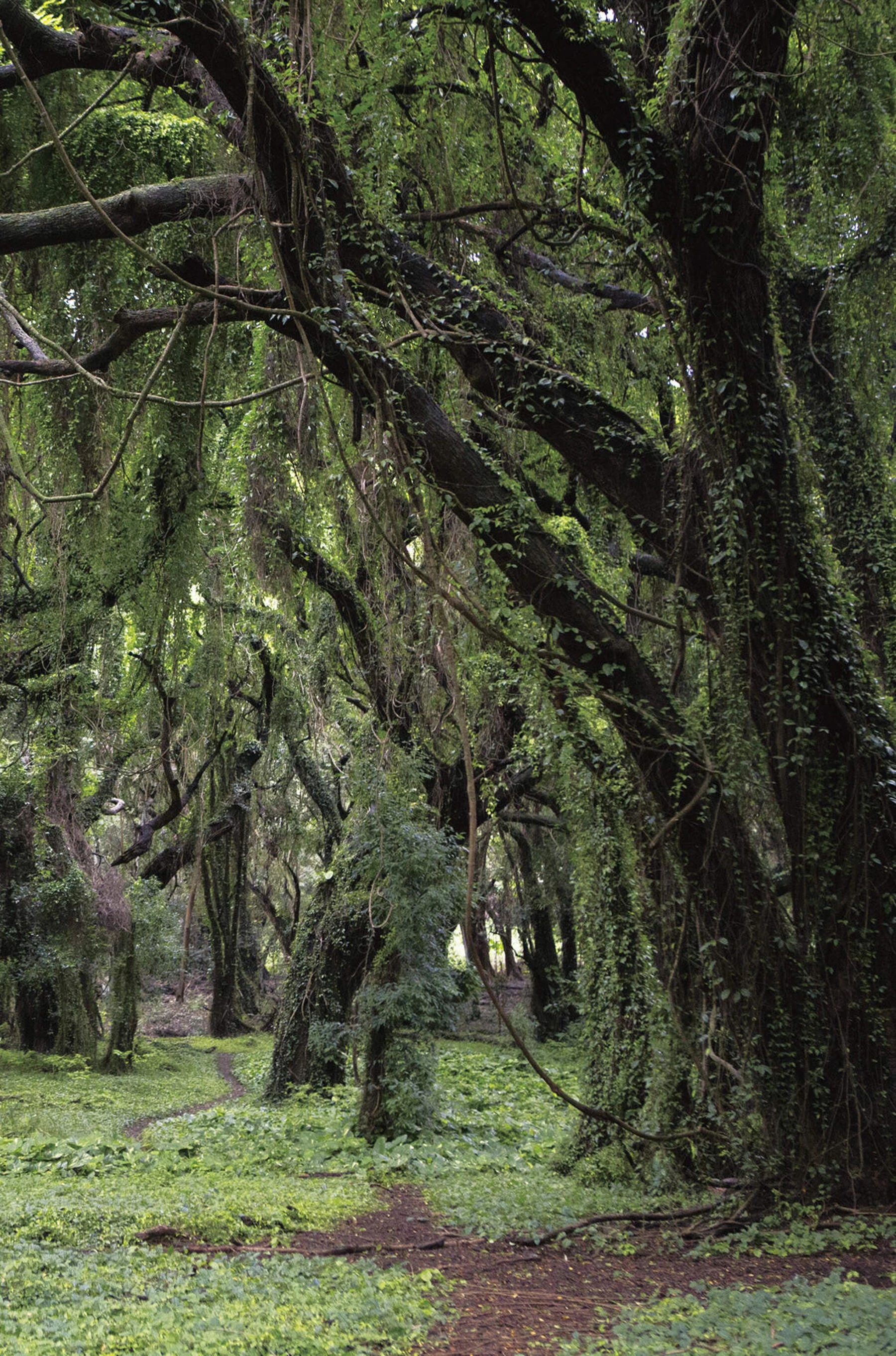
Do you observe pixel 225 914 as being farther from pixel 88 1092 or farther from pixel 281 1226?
pixel 281 1226

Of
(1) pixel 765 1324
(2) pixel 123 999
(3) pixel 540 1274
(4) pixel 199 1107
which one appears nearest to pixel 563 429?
(1) pixel 765 1324

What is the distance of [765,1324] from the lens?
3.20m

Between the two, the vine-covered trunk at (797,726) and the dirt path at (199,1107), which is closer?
the vine-covered trunk at (797,726)

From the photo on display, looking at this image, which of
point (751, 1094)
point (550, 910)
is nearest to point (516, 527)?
point (751, 1094)

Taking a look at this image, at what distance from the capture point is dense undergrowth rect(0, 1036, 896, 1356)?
3148mm

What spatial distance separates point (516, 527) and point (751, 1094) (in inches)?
123

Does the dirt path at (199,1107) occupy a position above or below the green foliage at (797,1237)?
below

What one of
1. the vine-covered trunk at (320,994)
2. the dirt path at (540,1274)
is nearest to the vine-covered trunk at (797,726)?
the dirt path at (540,1274)

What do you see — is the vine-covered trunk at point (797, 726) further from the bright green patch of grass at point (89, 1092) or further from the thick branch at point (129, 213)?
the bright green patch of grass at point (89, 1092)

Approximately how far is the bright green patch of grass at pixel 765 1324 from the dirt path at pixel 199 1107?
6595 millimetres

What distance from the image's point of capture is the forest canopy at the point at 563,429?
4668 millimetres

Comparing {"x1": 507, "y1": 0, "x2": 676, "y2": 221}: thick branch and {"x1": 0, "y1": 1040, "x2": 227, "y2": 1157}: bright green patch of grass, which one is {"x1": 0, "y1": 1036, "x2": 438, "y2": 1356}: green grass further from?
{"x1": 507, "y1": 0, "x2": 676, "y2": 221}: thick branch

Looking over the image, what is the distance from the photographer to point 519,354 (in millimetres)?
5223

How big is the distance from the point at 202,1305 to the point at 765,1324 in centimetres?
201
